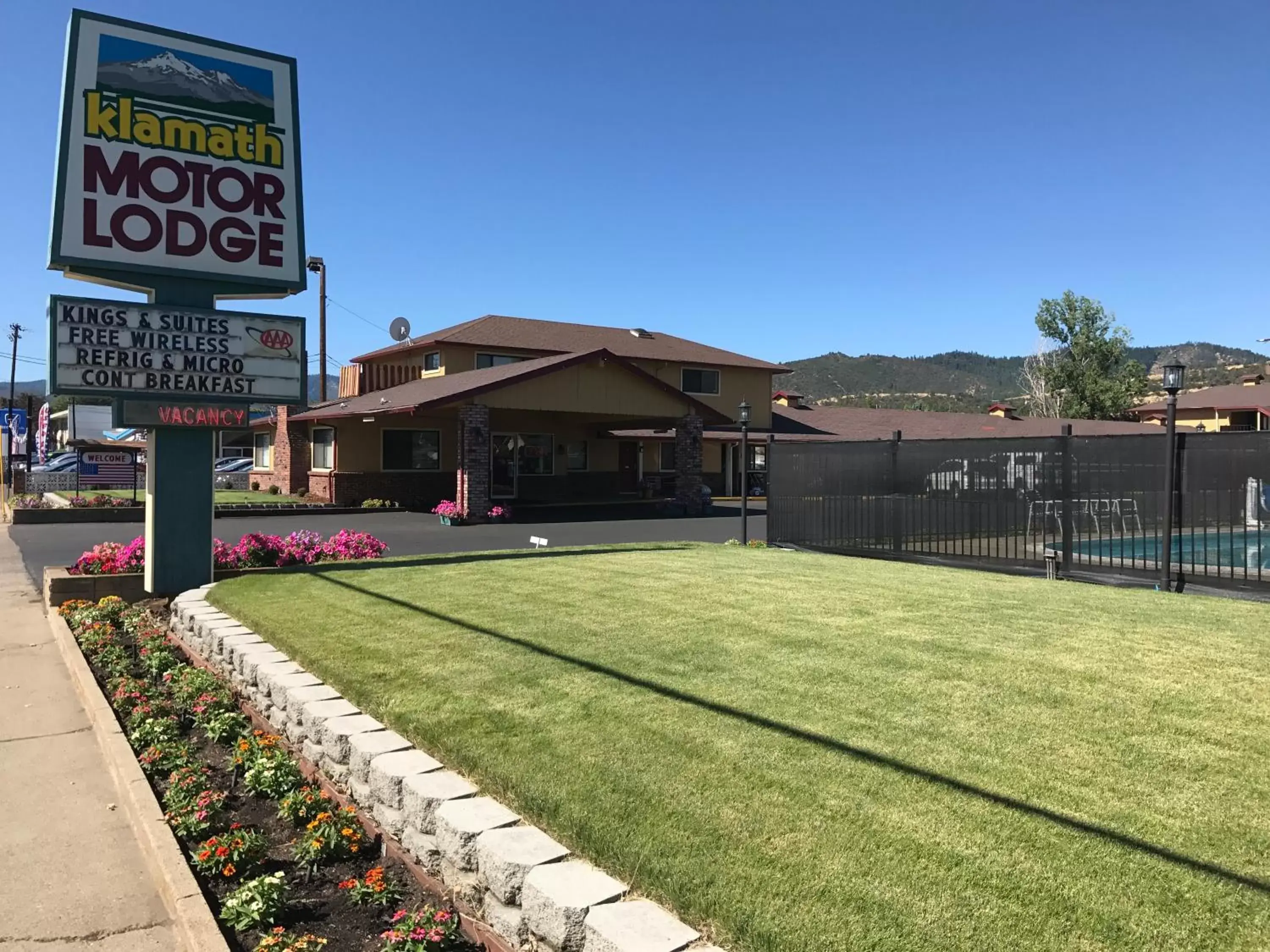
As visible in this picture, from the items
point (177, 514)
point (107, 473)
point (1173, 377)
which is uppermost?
point (1173, 377)

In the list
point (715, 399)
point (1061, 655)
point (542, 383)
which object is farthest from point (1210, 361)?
point (1061, 655)

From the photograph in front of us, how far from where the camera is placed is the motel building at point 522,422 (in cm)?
2478

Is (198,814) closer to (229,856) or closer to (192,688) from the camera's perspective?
(229,856)

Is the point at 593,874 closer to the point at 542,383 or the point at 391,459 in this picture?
the point at 542,383

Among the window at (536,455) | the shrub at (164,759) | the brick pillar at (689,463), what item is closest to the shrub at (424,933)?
the shrub at (164,759)

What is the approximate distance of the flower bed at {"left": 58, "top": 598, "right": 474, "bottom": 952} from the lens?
369 centimetres

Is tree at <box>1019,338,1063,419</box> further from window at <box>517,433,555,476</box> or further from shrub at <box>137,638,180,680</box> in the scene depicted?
shrub at <box>137,638,180,680</box>

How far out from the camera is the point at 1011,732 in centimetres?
443

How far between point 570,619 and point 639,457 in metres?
28.2

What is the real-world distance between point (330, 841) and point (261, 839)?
408mm

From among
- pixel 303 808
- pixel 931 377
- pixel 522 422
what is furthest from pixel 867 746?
pixel 931 377

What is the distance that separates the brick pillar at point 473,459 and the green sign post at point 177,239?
1207cm

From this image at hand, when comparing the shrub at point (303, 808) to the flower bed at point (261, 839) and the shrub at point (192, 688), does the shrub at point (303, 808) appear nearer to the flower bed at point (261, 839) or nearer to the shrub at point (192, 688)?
the flower bed at point (261, 839)

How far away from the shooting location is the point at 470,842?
3.65 m
